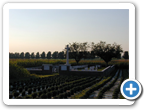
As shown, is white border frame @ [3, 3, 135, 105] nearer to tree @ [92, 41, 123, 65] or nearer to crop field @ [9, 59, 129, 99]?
crop field @ [9, 59, 129, 99]

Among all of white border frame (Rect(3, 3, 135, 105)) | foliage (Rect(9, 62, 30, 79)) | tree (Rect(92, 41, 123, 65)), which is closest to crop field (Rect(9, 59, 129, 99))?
foliage (Rect(9, 62, 30, 79))

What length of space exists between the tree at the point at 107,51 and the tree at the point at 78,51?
15.6 feet

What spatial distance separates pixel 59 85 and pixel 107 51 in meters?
22.4

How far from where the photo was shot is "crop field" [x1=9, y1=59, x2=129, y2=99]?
830cm

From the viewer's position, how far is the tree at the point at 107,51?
32.2 m

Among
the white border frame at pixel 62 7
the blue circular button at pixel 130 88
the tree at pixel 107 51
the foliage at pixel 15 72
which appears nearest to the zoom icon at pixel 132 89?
the blue circular button at pixel 130 88

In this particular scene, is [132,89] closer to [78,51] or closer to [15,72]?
[15,72]

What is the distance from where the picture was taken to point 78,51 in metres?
38.1

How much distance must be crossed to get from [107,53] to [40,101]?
27889 millimetres

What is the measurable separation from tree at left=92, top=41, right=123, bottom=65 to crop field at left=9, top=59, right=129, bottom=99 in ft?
37.8

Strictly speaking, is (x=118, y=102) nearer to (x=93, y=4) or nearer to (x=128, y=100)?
(x=128, y=100)

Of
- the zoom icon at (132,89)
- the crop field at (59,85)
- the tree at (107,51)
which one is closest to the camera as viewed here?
the zoom icon at (132,89)

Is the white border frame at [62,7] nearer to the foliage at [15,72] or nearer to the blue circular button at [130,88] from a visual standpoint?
the blue circular button at [130,88]

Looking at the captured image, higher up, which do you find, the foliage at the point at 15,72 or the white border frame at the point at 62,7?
the white border frame at the point at 62,7
